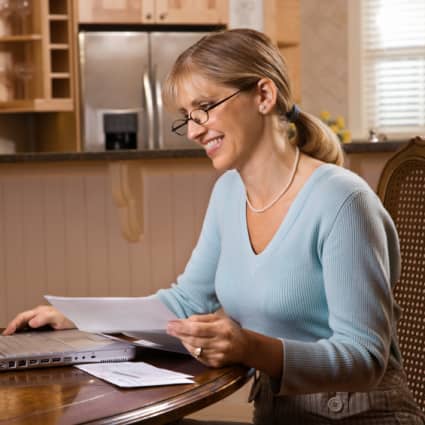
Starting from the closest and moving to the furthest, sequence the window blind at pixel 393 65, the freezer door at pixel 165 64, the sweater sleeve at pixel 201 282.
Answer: the sweater sleeve at pixel 201 282
the freezer door at pixel 165 64
the window blind at pixel 393 65

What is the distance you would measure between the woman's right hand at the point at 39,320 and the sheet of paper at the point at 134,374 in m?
0.28

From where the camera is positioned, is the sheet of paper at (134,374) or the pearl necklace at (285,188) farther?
the pearl necklace at (285,188)

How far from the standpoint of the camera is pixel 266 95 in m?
1.62

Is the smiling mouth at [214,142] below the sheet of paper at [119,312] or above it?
above

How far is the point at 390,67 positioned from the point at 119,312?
559cm

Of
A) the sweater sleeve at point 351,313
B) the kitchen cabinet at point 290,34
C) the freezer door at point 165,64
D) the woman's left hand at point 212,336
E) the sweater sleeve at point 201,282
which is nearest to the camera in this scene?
the woman's left hand at point 212,336

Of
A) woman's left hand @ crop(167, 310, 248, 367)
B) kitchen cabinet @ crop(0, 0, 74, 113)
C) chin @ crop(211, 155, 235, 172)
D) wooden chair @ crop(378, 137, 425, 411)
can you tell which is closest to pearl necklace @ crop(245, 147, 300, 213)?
chin @ crop(211, 155, 235, 172)

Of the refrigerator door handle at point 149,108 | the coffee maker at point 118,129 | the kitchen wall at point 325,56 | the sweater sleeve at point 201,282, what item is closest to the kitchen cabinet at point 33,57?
the coffee maker at point 118,129

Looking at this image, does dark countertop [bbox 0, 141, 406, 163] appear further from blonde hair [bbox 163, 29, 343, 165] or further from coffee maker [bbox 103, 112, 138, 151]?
coffee maker [bbox 103, 112, 138, 151]

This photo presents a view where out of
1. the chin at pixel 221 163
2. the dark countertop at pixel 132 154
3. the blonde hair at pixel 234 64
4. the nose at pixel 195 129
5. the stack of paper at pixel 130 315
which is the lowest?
the stack of paper at pixel 130 315

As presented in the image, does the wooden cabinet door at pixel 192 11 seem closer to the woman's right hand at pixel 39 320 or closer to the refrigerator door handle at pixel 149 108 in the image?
the refrigerator door handle at pixel 149 108

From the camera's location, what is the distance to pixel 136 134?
224 inches

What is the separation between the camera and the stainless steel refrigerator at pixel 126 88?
18.4 feet

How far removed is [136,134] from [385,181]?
3.85 meters
